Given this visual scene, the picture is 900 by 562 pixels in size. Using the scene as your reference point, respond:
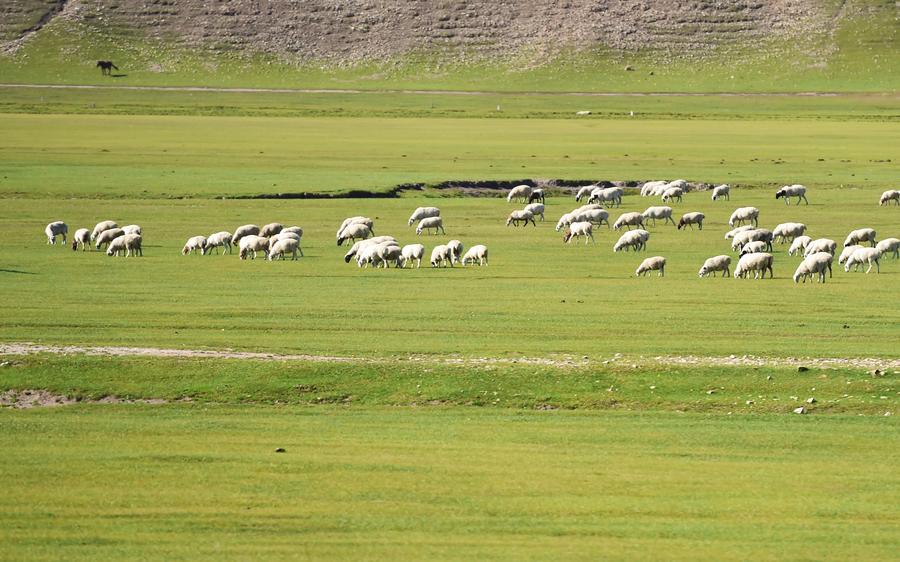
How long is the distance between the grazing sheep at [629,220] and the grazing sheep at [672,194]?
858cm

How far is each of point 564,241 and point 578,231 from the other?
602 millimetres

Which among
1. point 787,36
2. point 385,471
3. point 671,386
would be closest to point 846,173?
point 671,386

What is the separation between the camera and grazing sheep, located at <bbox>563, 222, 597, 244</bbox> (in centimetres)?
4365

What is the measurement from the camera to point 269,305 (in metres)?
30.6

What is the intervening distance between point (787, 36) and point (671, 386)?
5159 inches

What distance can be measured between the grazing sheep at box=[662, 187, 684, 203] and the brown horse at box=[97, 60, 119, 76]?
92719 millimetres

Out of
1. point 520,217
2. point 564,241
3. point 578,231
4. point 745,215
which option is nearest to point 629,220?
point 578,231

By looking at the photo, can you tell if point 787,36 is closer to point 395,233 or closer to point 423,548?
point 395,233

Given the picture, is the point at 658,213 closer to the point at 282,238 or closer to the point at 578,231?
the point at 578,231

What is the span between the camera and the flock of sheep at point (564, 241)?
35844mm

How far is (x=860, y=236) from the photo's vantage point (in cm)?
3984

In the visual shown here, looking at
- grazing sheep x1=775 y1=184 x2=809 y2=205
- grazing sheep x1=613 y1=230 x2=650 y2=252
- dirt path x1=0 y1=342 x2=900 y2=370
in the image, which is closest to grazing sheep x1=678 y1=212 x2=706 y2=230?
grazing sheep x1=613 y1=230 x2=650 y2=252

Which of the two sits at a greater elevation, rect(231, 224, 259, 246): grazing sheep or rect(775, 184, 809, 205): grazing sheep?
rect(231, 224, 259, 246): grazing sheep

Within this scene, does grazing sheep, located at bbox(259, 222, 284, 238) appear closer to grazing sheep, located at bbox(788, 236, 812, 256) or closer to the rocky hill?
grazing sheep, located at bbox(788, 236, 812, 256)
